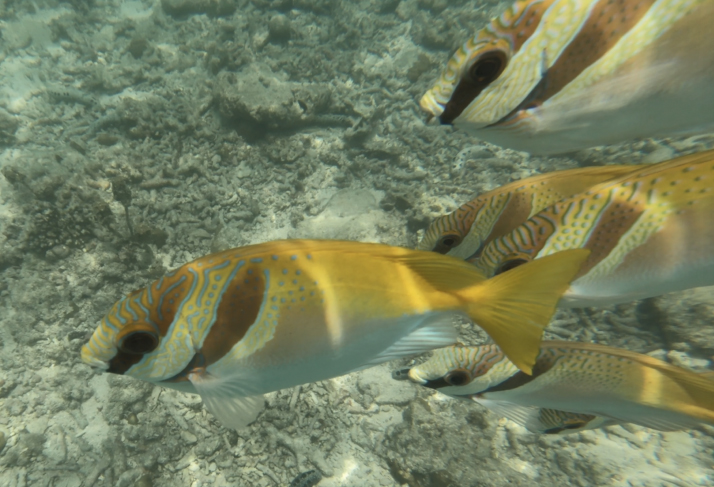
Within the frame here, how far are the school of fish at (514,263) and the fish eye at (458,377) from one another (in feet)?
1.79

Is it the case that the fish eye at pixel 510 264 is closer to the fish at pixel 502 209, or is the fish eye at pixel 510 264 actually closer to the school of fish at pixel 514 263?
the school of fish at pixel 514 263

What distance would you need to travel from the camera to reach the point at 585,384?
4.72 feet

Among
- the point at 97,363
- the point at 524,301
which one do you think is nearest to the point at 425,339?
the point at 524,301

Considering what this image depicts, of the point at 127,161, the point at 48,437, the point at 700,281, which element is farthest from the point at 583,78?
the point at 127,161

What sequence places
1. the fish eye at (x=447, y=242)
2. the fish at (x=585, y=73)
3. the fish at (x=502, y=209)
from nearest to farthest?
the fish at (x=585, y=73)
the fish at (x=502, y=209)
the fish eye at (x=447, y=242)

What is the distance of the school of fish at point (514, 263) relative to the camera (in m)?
0.83

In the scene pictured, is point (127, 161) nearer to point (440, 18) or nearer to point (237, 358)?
point (237, 358)

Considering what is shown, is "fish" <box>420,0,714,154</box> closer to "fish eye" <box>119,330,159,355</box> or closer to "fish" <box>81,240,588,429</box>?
"fish" <box>81,240,588,429</box>

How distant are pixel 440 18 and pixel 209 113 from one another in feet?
18.4

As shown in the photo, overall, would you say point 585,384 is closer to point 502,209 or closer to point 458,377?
point 458,377

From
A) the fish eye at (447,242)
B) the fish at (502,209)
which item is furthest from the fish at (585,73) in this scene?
the fish eye at (447,242)

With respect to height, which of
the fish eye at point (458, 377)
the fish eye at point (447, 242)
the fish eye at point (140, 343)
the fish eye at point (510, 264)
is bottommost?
the fish eye at point (458, 377)

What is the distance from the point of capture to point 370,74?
6949 millimetres

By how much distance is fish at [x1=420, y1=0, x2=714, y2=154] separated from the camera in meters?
0.78
